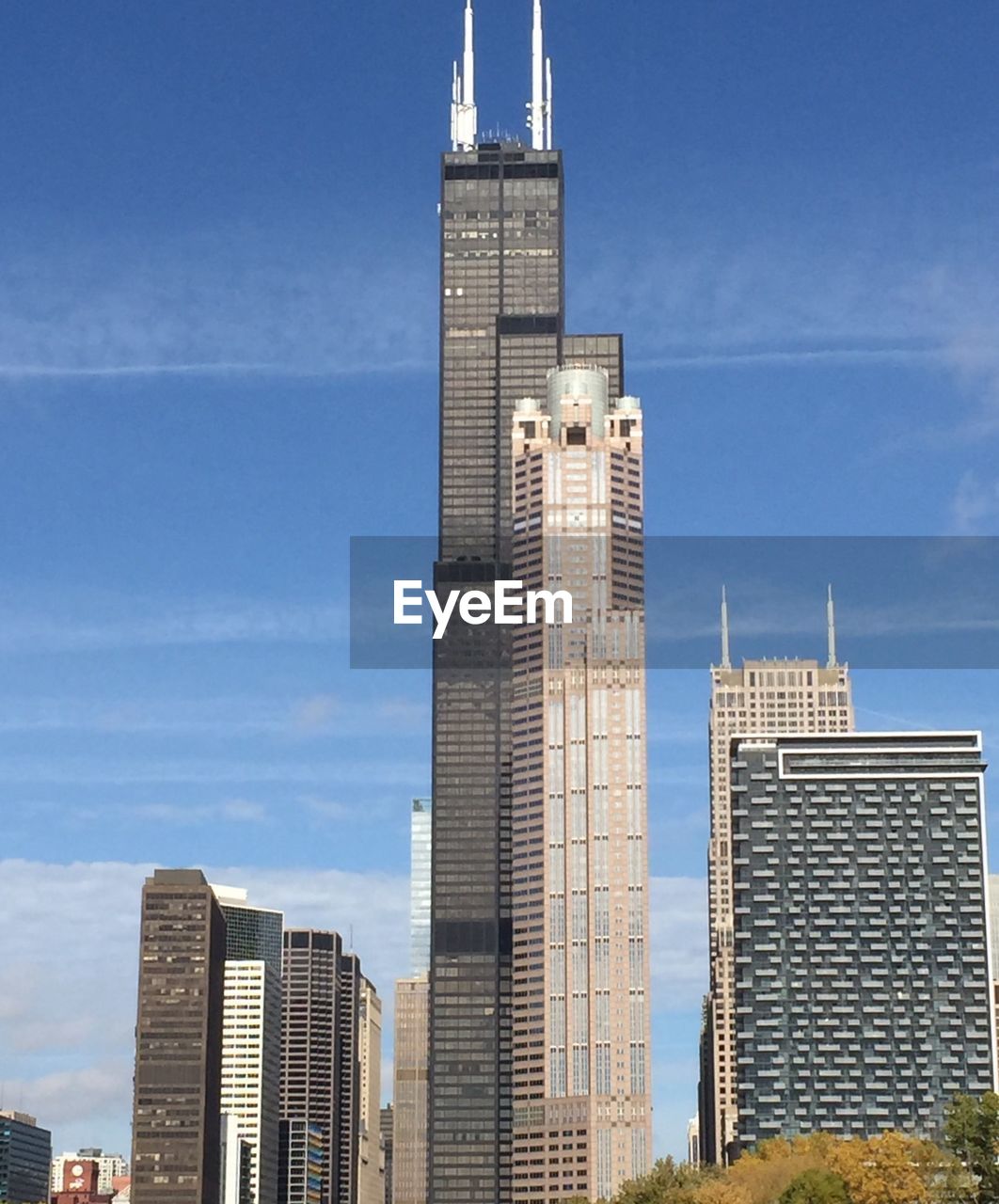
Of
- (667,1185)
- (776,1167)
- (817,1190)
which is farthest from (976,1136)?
(667,1185)

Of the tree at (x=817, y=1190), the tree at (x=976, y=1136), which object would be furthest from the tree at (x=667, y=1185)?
the tree at (x=976, y=1136)

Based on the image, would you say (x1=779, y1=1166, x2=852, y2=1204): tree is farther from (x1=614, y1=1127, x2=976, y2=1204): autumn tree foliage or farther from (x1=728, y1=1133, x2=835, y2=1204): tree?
(x1=728, y1=1133, x2=835, y2=1204): tree

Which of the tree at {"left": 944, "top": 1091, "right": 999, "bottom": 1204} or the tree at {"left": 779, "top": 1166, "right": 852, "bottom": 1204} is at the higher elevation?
the tree at {"left": 944, "top": 1091, "right": 999, "bottom": 1204}

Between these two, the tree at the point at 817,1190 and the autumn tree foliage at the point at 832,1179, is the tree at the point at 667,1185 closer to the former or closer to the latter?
the autumn tree foliage at the point at 832,1179

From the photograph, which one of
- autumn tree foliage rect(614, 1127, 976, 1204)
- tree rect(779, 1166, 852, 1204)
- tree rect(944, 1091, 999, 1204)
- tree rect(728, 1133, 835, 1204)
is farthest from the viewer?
tree rect(728, 1133, 835, 1204)

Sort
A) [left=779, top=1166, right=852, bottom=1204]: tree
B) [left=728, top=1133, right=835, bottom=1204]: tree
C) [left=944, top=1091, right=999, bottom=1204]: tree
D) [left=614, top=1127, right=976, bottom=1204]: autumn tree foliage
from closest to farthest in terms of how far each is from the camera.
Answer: [left=944, top=1091, right=999, bottom=1204]: tree, [left=614, top=1127, right=976, bottom=1204]: autumn tree foliage, [left=779, top=1166, right=852, bottom=1204]: tree, [left=728, top=1133, right=835, bottom=1204]: tree

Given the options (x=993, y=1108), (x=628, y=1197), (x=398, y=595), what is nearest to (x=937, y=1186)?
(x=993, y=1108)

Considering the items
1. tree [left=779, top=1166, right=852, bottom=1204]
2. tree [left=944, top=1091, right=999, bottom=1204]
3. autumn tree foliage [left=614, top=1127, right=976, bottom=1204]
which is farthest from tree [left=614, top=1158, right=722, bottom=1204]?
tree [left=944, top=1091, right=999, bottom=1204]

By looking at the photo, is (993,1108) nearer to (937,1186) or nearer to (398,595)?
(937,1186)

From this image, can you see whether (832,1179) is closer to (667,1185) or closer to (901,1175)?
(901,1175)
